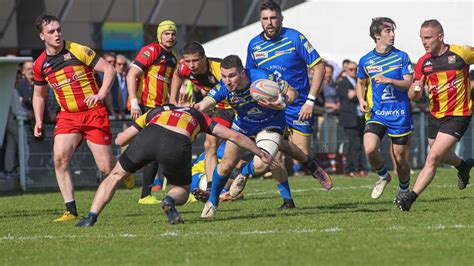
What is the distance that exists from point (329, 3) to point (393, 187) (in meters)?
9.20

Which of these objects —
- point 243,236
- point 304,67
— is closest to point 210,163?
point 304,67

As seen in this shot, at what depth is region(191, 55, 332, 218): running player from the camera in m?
11.3

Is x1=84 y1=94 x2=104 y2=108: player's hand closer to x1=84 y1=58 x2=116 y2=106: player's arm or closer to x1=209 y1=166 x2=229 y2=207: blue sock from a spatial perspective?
→ x1=84 y1=58 x2=116 y2=106: player's arm

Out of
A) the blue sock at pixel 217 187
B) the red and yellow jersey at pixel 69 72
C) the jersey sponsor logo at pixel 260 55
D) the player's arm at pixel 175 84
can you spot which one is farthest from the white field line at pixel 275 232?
the player's arm at pixel 175 84

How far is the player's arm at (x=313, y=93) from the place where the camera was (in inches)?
490

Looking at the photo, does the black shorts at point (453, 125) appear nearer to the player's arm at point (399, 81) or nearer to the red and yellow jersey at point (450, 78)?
the red and yellow jersey at point (450, 78)

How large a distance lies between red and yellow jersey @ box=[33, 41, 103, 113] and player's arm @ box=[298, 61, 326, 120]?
7.52 feet

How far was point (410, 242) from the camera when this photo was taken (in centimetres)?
899

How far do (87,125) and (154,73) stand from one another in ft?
8.74

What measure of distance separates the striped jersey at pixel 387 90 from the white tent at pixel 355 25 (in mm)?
10462

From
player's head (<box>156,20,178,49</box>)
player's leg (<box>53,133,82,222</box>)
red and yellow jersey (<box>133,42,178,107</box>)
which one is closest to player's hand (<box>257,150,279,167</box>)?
player's leg (<box>53,133,82,222</box>)

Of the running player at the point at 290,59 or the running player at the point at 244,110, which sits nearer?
the running player at the point at 244,110

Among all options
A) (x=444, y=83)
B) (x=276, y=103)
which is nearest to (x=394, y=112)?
(x=444, y=83)

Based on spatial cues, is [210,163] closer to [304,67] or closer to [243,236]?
[304,67]
